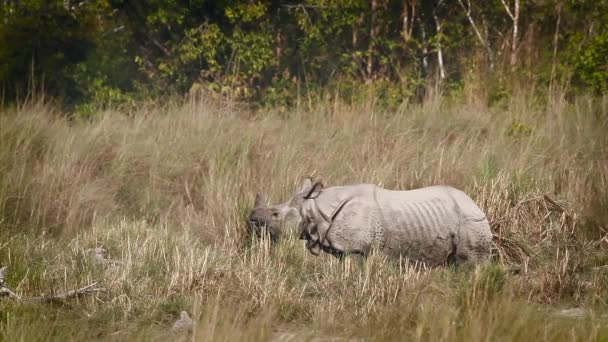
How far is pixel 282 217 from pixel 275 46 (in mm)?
9166

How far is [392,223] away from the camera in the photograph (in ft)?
21.4

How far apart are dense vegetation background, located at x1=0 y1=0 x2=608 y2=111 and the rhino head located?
672 cm

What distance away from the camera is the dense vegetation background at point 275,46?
13.9 metres

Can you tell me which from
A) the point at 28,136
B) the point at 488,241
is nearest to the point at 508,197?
the point at 488,241

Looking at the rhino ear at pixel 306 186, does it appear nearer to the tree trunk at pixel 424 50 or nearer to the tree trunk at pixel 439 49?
the tree trunk at pixel 439 49

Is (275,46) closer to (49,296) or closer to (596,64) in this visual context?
(596,64)

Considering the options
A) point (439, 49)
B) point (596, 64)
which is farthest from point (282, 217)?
point (439, 49)

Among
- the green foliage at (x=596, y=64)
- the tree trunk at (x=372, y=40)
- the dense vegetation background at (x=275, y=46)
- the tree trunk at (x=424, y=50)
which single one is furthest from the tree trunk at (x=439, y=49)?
the green foliage at (x=596, y=64)

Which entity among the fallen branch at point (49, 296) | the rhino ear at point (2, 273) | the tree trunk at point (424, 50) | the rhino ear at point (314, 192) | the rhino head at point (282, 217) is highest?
the tree trunk at point (424, 50)

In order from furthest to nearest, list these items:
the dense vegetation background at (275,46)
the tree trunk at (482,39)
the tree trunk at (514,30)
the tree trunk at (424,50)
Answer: the tree trunk at (424,50)
the tree trunk at (482,39)
the tree trunk at (514,30)
the dense vegetation background at (275,46)

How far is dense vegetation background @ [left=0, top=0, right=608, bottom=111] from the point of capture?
13.9 meters

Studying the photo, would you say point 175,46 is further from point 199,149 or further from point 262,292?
point 262,292

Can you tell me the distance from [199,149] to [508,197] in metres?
3.08

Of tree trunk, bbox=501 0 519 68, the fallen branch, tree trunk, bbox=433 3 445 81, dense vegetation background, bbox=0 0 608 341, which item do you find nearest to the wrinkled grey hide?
dense vegetation background, bbox=0 0 608 341
